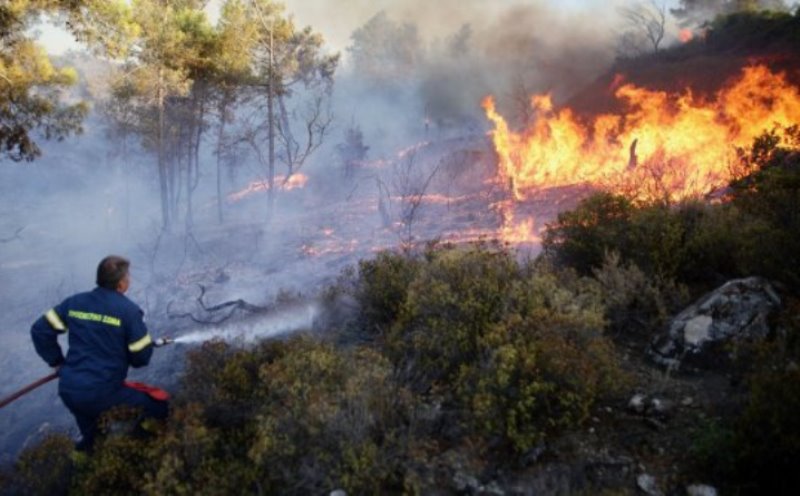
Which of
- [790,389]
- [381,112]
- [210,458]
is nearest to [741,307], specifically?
[790,389]

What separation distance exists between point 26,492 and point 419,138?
37.5 meters

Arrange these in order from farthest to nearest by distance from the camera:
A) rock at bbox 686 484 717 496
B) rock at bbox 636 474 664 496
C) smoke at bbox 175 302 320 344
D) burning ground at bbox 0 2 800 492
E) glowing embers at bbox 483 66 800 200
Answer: glowing embers at bbox 483 66 800 200 < smoke at bbox 175 302 320 344 < burning ground at bbox 0 2 800 492 < rock at bbox 636 474 664 496 < rock at bbox 686 484 717 496

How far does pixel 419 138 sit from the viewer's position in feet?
132

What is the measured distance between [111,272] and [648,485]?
194 inches

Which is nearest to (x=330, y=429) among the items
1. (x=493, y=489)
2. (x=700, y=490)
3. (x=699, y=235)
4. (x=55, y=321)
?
(x=493, y=489)

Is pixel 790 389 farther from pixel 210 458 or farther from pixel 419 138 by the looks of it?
pixel 419 138

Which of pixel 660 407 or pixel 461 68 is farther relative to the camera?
pixel 461 68

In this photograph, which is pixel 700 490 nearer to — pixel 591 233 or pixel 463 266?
pixel 463 266

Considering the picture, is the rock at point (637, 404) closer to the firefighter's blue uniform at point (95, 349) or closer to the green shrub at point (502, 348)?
the green shrub at point (502, 348)

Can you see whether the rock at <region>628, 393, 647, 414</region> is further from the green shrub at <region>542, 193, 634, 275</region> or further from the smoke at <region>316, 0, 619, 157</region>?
the smoke at <region>316, 0, 619, 157</region>

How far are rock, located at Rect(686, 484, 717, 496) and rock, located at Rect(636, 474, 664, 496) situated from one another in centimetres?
18

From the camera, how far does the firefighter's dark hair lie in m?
4.89

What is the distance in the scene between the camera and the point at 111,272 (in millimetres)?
4914

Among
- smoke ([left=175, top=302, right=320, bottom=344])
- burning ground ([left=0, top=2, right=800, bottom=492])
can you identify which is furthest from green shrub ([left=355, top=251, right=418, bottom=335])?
smoke ([left=175, top=302, right=320, bottom=344])
